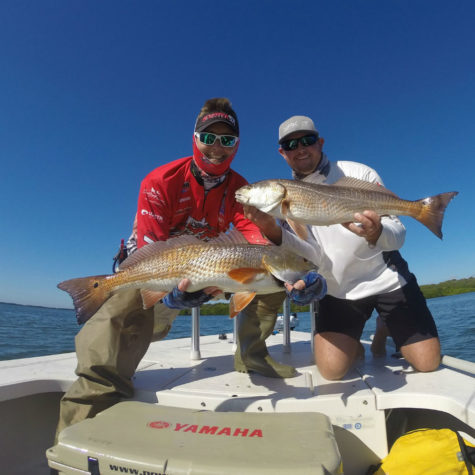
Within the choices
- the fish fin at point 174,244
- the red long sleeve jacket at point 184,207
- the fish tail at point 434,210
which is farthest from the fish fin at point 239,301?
the fish tail at point 434,210

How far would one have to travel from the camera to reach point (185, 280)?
3418 millimetres

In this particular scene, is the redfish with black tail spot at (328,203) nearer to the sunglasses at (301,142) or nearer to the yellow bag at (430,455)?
the sunglasses at (301,142)

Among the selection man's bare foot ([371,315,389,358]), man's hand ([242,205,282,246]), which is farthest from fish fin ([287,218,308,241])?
man's bare foot ([371,315,389,358])

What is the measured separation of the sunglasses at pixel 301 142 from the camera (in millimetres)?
4547

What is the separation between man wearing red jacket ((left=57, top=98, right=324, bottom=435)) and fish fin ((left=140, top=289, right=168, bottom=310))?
116mm

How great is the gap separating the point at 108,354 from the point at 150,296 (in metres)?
0.71

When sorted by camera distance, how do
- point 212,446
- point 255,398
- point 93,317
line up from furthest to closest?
point 93,317 → point 255,398 → point 212,446

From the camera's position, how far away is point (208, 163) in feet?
14.7

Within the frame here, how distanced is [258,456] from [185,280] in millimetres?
1758

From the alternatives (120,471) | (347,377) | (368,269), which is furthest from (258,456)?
(368,269)

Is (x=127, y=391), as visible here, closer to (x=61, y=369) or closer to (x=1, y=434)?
(x=61, y=369)

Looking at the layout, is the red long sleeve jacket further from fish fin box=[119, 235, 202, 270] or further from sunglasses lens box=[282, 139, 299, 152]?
sunglasses lens box=[282, 139, 299, 152]

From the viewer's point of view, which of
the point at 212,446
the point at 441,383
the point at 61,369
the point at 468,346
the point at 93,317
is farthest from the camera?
the point at 468,346

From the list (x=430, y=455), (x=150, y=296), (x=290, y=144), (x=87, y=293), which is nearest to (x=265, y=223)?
(x=290, y=144)
